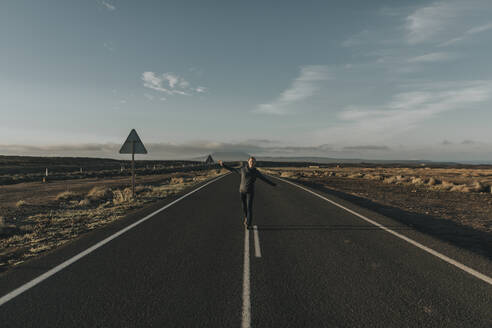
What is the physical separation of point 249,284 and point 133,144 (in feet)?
37.5

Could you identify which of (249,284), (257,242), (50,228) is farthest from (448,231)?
(50,228)

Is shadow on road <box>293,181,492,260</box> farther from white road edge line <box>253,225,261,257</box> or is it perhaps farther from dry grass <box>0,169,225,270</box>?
dry grass <box>0,169,225,270</box>

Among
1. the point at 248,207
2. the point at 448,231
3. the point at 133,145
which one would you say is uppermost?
the point at 133,145

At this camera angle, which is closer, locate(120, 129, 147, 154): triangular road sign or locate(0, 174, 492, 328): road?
locate(0, 174, 492, 328): road

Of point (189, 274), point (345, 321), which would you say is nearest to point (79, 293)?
point (189, 274)

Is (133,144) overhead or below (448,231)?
overhead

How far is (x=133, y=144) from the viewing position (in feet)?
44.8

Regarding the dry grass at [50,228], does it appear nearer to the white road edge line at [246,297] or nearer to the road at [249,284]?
the road at [249,284]

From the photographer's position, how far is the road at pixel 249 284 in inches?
136

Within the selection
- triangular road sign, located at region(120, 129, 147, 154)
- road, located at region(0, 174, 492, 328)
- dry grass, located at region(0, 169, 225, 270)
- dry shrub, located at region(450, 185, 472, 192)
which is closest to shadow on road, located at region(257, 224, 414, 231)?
road, located at region(0, 174, 492, 328)

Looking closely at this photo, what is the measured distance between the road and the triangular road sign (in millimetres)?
7086

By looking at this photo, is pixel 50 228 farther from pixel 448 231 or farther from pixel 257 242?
pixel 448 231

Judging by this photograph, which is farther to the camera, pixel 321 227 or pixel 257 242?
pixel 321 227

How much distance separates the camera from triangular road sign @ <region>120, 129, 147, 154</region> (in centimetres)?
1357
